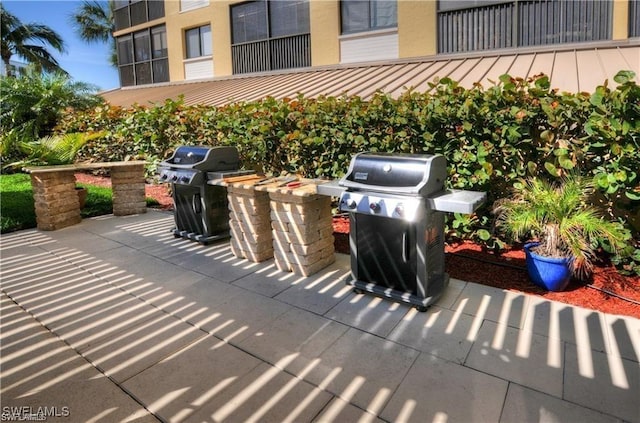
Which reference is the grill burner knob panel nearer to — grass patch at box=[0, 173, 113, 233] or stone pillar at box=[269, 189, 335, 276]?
stone pillar at box=[269, 189, 335, 276]

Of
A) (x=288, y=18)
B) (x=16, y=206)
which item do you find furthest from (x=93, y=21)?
(x=16, y=206)

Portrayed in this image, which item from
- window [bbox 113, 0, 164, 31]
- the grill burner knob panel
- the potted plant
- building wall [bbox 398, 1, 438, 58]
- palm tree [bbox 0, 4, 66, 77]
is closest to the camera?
the grill burner knob panel

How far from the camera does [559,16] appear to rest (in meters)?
9.36

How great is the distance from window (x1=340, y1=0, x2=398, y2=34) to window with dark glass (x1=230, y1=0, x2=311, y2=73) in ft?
4.75

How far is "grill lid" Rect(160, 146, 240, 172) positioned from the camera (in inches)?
226

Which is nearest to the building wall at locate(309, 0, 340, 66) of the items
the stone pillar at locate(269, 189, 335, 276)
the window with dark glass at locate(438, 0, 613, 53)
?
the window with dark glass at locate(438, 0, 613, 53)

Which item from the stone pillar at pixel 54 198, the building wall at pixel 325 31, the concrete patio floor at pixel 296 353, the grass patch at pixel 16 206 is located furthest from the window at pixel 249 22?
the concrete patio floor at pixel 296 353

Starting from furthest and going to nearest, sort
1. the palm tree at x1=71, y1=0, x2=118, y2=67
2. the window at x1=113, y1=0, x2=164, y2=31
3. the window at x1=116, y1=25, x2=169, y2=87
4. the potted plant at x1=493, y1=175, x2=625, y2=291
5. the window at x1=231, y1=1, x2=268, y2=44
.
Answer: the palm tree at x1=71, y1=0, x2=118, y2=67
the window at x1=116, y1=25, x2=169, y2=87
the window at x1=113, y1=0, x2=164, y2=31
the window at x1=231, y1=1, x2=268, y2=44
the potted plant at x1=493, y1=175, x2=625, y2=291

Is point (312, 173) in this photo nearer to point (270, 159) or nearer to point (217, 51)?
point (270, 159)

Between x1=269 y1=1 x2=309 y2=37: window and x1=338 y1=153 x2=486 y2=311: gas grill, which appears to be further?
x1=269 y1=1 x2=309 y2=37: window

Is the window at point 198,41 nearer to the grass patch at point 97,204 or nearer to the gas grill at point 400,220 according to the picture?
the grass patch at point 97,204

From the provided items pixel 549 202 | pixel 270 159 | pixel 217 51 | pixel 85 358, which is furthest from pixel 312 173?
pixel 217 51

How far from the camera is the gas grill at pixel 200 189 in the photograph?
18.8ft

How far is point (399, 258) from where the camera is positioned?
3836 millimetres
